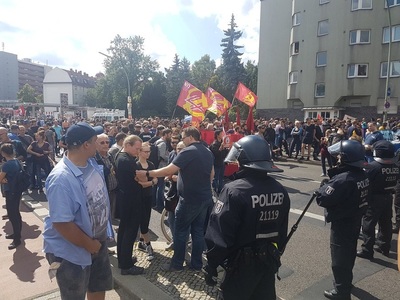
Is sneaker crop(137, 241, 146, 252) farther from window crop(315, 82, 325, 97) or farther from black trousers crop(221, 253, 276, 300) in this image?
window crop(315, 82, 325, 97)

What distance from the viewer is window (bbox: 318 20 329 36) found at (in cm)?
2809

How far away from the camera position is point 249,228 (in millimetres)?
2248

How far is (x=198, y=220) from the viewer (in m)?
4.14

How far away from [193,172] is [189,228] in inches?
30.5

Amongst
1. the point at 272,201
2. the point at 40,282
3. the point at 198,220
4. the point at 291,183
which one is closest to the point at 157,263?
the point at 198,220

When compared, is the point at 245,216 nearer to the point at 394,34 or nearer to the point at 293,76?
the point at 394,34

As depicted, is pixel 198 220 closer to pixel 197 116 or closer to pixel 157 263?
pixel 157 263

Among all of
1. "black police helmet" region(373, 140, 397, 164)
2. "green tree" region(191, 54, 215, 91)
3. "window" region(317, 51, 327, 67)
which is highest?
"green tree" region(191, 54, 215, 91)

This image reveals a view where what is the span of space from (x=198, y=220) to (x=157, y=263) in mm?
879

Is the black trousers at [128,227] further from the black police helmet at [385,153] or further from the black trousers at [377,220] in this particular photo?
the black police helmet at [385,153]

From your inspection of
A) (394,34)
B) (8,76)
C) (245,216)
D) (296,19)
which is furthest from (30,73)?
(245,216)

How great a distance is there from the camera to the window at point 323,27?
92.2 ft

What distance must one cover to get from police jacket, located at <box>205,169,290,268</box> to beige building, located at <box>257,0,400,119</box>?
25.6 m

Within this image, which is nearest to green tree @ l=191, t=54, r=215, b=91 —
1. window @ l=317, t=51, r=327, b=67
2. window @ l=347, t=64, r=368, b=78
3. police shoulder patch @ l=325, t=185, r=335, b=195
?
window @ l=317, t=51, r=327, b=67
